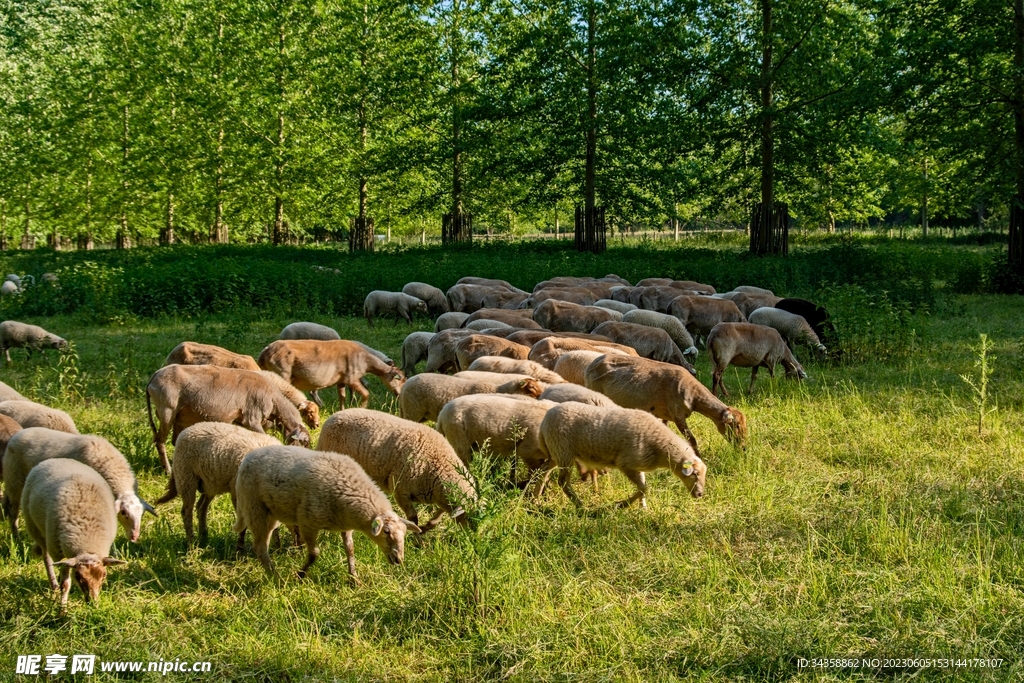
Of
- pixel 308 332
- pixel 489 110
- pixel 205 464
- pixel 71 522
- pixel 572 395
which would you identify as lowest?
pixel 71 522

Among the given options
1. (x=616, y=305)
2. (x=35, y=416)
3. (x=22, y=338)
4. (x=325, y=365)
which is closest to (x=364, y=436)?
(x=35, y=416)

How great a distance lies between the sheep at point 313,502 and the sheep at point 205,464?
0.42m

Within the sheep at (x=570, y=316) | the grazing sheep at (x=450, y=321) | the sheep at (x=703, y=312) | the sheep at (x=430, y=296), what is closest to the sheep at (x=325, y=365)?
the grazing sheep at (x=450, y=321)

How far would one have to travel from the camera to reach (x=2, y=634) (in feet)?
15.0

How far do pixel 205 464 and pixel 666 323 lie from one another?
7.84m

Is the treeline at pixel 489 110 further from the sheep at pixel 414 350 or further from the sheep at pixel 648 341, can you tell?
the sheep at pixel 414 350

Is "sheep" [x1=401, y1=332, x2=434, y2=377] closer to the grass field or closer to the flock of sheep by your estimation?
the flock of sheep

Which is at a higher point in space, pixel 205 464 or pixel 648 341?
pixel 648 341

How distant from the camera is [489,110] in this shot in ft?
95.8

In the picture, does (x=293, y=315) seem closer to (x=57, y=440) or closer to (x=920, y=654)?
(x=57, y=440)

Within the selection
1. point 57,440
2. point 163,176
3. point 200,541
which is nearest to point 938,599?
point 200,541

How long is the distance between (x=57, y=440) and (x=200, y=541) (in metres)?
1.18

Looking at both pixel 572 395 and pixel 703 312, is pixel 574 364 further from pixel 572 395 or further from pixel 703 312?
pixel 703 312

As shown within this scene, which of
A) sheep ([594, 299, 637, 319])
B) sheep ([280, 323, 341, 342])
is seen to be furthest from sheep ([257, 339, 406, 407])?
sheep ([594, 299, 637, 319])
